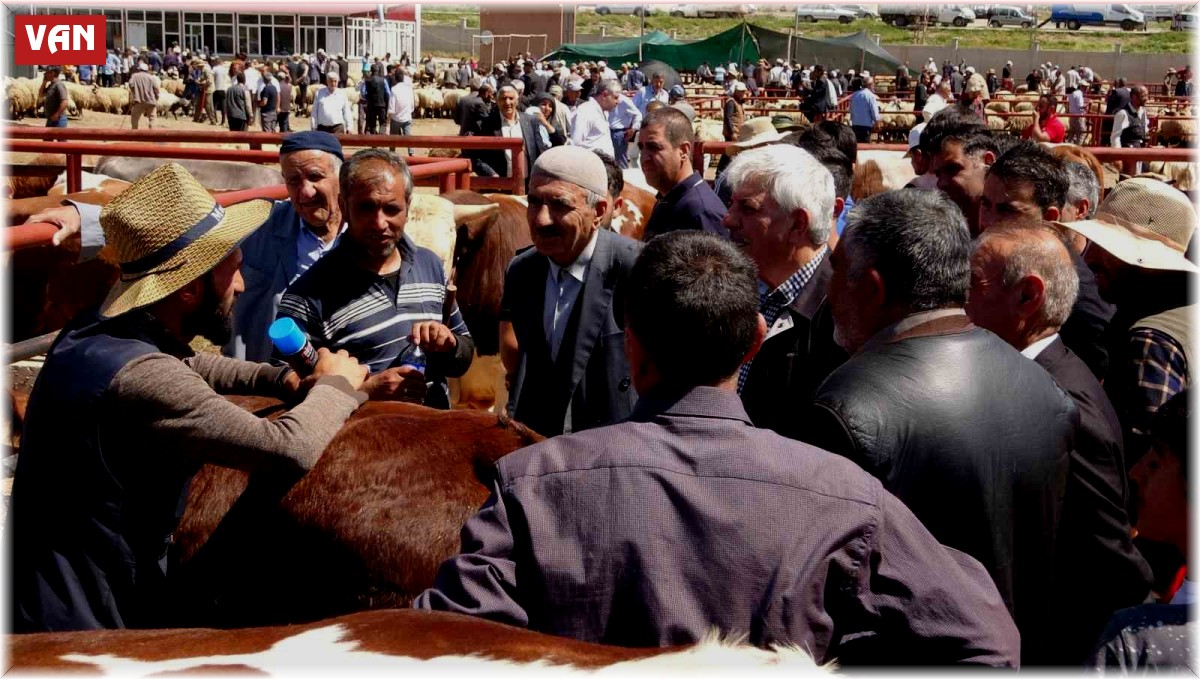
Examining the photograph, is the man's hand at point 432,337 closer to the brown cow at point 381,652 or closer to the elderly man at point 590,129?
the brown cow at point 381,652

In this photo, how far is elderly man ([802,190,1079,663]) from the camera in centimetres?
226

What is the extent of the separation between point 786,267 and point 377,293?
128 centimetres

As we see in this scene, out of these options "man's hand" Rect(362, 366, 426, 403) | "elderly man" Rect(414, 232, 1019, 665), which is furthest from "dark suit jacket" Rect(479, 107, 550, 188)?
"elderly man" Rect(414, 232, 1019, 665)

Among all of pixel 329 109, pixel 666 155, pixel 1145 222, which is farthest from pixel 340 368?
pixel 329 109

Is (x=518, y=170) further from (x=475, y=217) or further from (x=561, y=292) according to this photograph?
(x=561, y=292)

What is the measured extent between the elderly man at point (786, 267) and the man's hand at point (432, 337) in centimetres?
87

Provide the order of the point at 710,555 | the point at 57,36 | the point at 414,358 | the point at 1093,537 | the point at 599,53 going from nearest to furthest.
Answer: the point at 710,555
the point at 1093,537
the point at 414,358
the point at 57,36
the point at 599,53

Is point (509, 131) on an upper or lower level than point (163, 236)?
lower

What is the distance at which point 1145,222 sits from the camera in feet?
13.1

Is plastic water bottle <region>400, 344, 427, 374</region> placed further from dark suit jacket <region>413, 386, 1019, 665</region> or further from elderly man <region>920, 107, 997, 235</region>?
elderly man <region>920, 107, 997, 235</region>

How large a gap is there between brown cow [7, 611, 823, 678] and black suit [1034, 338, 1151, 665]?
1385 mm

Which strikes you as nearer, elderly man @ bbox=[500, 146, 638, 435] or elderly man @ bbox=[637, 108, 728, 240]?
elderly man @ bbox=[500, 146, 638, 435]

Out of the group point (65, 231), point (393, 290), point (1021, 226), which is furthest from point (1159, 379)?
point (65, 231)

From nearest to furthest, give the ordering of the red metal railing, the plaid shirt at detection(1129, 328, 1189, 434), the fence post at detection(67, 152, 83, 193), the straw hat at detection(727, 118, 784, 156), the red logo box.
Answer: the plaid shirt at detection(1129, 328, 1189, 434)
the fence post at detection(67, 152, 83, 193)
the red metal railing
the straw hat at detection(727, 118, 784, 156)
the red logo box
